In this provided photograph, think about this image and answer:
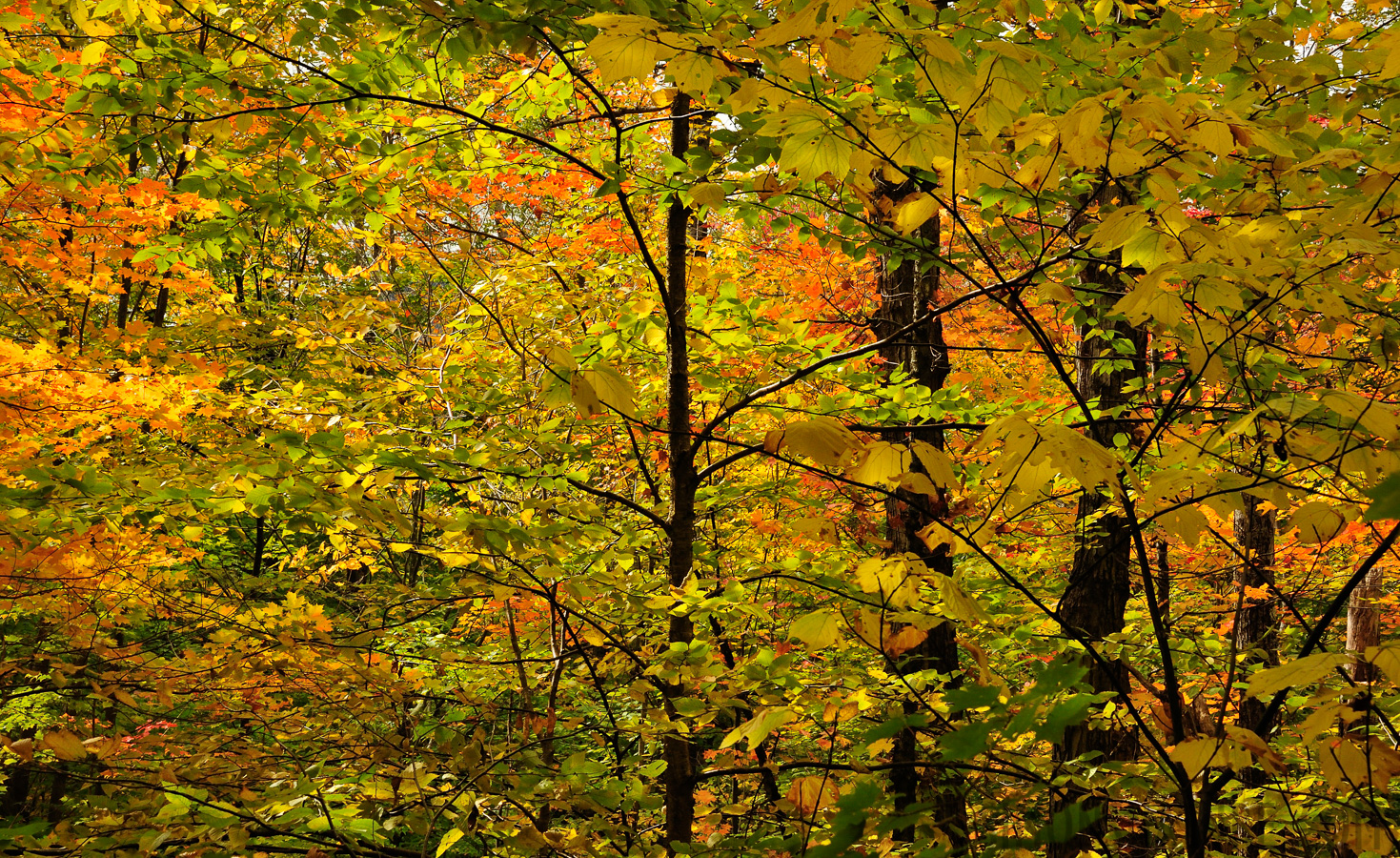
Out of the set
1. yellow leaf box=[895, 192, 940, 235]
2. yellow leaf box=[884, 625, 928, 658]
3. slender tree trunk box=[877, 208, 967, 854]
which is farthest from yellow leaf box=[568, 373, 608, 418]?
slender tree trunk box=[877, 208, 967, 854]

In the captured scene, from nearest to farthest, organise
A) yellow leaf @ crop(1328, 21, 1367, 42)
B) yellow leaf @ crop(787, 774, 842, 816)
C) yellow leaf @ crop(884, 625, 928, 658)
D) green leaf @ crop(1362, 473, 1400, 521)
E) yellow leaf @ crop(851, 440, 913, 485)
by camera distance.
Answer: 1. green leaf @ crop(1362, 473, 1400, 521)
2. yellow leaf @ crop(851, 440, 913, 485)
3. yellow leaf @ crop(787, 774, 842, 816)
4. yellow leaf @ crop(884, 625, 928, 658)
5. yellow leaf @ crop(1328, 21, 1367, 42)

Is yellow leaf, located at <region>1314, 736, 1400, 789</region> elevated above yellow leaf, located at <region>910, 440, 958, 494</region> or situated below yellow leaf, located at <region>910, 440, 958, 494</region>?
below

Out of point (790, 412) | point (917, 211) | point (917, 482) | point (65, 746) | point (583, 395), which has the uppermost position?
point (917, 211)

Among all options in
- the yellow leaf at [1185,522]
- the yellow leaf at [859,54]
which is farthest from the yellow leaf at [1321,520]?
Answer: the yellow leaf at [859,54]

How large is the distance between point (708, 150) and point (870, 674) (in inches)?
72.7

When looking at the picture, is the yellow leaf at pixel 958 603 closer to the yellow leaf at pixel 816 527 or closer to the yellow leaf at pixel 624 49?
the yellow leaf at pixel 816 527

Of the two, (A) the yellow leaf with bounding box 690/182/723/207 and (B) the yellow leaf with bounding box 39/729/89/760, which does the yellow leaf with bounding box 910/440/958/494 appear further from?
(B) the yellow leaf with bounding box 39/729/89/760

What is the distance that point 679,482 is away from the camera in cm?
291

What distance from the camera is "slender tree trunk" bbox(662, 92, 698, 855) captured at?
2.73 m

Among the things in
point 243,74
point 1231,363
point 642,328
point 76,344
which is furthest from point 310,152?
point 76,344

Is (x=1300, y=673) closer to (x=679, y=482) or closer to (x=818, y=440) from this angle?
(x=818, y=440)

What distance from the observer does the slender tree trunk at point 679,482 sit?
2.73 meters

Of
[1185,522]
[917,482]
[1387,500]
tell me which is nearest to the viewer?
[1387,500]

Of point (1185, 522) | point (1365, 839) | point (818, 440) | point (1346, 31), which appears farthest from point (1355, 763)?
point (1346, 31)
